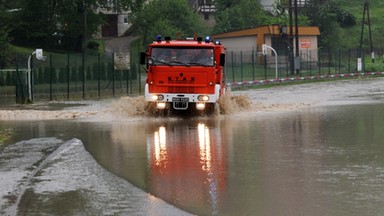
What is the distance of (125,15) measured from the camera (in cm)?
9831

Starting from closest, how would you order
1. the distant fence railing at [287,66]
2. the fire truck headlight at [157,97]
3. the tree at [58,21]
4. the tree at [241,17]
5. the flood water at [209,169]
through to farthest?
1. the flood water at [209,169]
2. the fire truck headlight at [157,97]
3. the distant fence railing at [287,66]
4. the tree at [58,21]
5. the tree at [241,17]

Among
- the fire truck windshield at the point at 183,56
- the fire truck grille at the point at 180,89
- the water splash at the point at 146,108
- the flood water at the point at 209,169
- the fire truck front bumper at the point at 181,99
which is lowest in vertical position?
the flood water at the point at 209,169

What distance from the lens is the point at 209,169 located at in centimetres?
1249

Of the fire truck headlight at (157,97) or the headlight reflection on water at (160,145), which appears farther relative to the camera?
the fire truck headlight at (157,97)

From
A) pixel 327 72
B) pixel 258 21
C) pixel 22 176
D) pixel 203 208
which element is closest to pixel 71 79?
pixel 327 72

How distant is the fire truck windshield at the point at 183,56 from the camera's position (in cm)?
2312

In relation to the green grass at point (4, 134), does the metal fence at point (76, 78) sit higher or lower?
higher

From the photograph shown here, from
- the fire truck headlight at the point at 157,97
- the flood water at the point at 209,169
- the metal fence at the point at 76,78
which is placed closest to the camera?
the flood water at the point at 209,169

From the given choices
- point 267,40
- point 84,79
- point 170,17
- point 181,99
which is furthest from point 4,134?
point 170,17

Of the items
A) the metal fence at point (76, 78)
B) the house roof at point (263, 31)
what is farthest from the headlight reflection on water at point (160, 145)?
the house roof at point (263, 31)

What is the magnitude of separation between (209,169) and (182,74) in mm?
10772

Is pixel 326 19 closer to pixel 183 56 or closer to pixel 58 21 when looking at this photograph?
pixel 58 21

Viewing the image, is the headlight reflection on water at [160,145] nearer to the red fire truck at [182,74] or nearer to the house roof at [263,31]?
the red fire truck at [182,74]

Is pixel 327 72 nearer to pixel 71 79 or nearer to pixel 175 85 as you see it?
pixel 71 79
